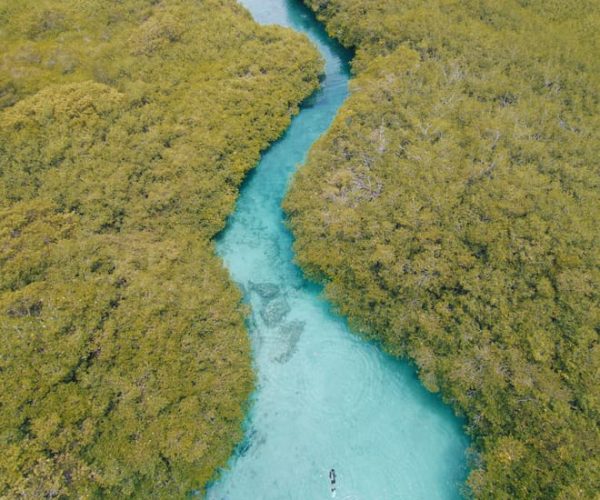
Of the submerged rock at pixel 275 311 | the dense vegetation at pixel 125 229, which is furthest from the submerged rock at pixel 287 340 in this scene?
the dense vegetation at pixel 125 229

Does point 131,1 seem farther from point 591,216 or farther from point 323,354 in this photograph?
point 591,216

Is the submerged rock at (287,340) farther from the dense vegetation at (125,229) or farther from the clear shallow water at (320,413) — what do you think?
the dense vegetation at (125,229)

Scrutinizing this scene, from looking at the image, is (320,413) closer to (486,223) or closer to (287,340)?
(287,340)

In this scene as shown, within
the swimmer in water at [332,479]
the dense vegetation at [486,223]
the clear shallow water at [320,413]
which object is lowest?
the swimmer in water at [332,479]

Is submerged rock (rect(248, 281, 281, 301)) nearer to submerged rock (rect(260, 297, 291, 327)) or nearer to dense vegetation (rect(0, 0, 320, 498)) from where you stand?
submerged rock (rect(260, 297, 291, 327))

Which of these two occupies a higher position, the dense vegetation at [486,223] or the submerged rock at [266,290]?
the dense vegetation at [486,223]

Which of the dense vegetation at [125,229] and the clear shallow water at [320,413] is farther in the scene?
the clear shallow water at [320,413]

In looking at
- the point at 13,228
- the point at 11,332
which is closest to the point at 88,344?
the point at 11,332
